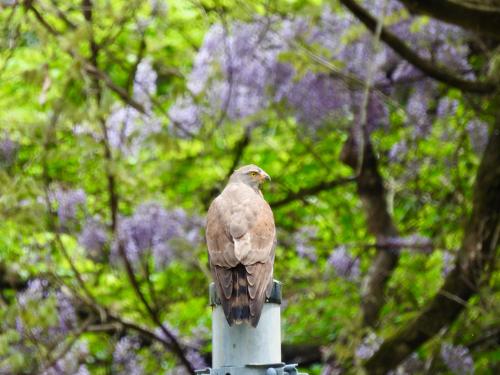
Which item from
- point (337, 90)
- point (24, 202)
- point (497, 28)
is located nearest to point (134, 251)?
point (24, 202)

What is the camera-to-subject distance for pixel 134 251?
7.55 m

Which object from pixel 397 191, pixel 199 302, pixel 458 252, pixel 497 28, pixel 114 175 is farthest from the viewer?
pixel 199 302

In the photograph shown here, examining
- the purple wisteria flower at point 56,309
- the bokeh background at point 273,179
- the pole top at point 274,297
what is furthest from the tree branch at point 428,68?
the pole top at point 274,297

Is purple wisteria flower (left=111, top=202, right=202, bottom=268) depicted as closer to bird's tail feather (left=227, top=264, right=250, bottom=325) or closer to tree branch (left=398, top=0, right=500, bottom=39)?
tree branch (left=398, top=0, right=500, bottom=39)

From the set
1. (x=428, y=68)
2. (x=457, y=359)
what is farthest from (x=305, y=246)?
(x=428, y=68)

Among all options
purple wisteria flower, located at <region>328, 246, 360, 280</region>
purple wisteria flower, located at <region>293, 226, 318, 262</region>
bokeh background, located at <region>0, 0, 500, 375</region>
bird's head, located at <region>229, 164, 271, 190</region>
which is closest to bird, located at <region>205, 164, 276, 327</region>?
bird's head, located at <region>229, 164, 271, 190</region>

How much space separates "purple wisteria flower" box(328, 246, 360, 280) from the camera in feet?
26.5

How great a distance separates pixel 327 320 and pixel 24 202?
10.2 ft

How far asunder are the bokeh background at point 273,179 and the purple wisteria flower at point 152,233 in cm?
1

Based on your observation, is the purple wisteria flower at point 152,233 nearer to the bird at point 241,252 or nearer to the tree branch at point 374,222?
the tree branch at point 374,222

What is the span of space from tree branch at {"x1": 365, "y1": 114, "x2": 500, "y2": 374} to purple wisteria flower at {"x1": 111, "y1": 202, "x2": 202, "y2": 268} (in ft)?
5.10

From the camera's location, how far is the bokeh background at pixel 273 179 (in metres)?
6.67

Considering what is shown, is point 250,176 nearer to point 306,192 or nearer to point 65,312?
point 65,312

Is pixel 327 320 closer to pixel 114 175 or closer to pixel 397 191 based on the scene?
pixel 397 191
